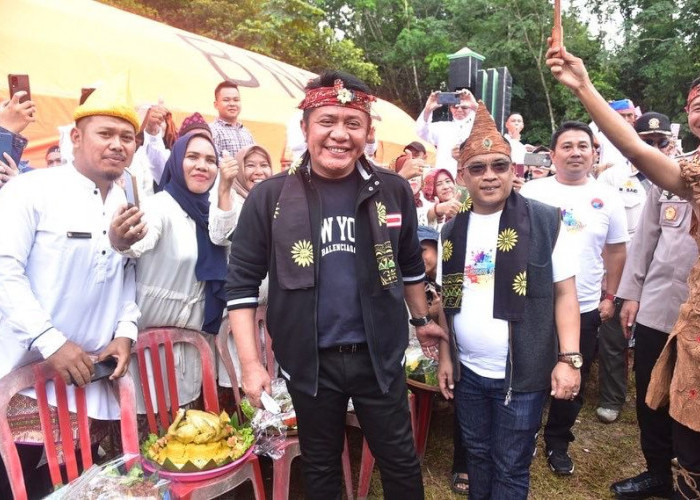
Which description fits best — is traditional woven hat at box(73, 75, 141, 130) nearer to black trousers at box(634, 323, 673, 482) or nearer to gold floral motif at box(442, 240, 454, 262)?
gold floral motif at box(442, 240, 454, 262)

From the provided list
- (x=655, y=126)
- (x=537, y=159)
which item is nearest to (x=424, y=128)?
(x=537, y=159)

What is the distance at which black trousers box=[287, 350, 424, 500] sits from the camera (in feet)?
6.97

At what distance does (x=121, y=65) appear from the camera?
7020 millimetres

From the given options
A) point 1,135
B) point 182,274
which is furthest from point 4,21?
point 182,274

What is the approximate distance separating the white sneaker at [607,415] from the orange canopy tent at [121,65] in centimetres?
470

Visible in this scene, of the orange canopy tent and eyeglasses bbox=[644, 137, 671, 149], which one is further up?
the orange canopy tent

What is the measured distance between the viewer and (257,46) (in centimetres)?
1463

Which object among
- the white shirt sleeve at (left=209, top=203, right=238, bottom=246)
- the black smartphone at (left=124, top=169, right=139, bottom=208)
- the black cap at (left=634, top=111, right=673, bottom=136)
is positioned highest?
the black cap at (left=634, top=111, right=673, bottom=136)

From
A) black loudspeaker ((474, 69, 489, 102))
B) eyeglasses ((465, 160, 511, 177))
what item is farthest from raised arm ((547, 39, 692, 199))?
black loudspeaker ((474, 69, 489, 102))

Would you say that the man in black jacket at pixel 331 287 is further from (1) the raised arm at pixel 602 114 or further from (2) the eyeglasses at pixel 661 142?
(2) the eyeglasses at pixel 661 142

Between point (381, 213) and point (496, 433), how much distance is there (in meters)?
1.18

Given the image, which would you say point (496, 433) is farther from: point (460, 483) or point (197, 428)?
point (197, 428)

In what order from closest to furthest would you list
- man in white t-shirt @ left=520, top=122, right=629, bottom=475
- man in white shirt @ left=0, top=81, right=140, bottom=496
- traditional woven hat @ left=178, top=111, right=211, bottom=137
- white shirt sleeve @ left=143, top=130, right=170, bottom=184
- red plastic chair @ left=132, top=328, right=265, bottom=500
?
man in white shirt @ left=0, top=81, right=140, bottom=496
red plastic chair @ left=132, top=328, right=265, bottom=500
traditional woven hat @ left=178, top=111, right=211, bottom=137
man in white t-shirt @ left=520, top=122, right=629, bottom=475
white shirt sleeve @ left=143, top=130, right=170, bottom=184

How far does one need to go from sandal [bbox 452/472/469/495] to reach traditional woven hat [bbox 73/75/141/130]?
9.08 ft
